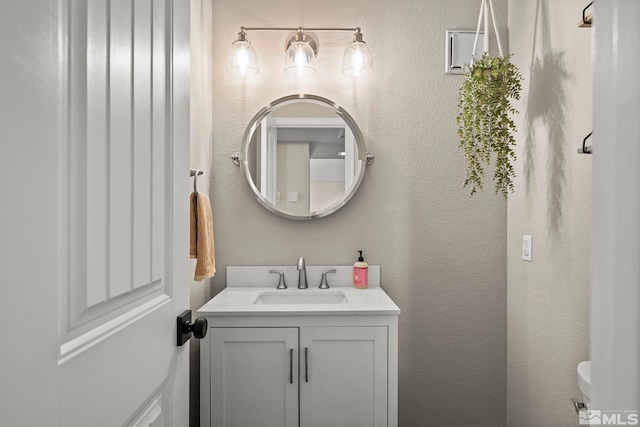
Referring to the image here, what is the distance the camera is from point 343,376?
168 cm

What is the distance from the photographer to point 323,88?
2.19 m

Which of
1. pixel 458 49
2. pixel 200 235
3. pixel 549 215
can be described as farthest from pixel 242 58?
pixel 549 215

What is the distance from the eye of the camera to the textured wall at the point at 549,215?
1534 mm

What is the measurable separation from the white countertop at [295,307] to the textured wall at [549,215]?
2.16 feet

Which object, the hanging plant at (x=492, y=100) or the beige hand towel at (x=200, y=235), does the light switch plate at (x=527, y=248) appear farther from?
the beige hand towel at (x=200, y=235)

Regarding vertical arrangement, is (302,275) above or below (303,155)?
below

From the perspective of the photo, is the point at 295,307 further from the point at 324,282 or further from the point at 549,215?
the point at 549,215

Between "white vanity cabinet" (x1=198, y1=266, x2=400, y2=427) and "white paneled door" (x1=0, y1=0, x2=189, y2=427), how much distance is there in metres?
0.75

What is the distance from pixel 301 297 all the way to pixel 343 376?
0.49 meters

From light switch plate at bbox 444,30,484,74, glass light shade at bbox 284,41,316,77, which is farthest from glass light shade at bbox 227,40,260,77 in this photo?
light switch plate at bbox 444,30,484,74

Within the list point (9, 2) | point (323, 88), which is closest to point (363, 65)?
point (323, 88)

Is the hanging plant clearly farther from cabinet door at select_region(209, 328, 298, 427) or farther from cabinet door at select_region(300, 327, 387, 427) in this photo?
cabinet door at select_region(209, 328, 298, 427)

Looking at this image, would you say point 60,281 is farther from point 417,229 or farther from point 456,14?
point 456,14

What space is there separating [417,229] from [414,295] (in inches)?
13.6
